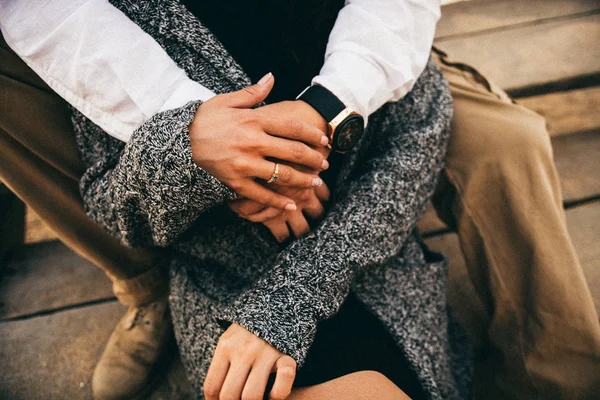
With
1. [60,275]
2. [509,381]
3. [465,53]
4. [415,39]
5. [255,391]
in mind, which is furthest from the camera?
[465,53]

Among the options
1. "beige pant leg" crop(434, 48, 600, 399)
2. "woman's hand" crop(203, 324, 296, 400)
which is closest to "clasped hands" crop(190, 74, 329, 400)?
→ "woman's hand" crop(203, 324, 296, 400)

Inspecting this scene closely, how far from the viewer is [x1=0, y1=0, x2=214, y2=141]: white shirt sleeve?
53 centimetres

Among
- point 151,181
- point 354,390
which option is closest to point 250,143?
point 151,181

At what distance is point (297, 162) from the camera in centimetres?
55

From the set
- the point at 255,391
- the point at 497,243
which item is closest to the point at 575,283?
the point at 497,243

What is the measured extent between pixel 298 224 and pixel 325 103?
7.4 inches

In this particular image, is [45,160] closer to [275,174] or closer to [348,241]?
[275,174]

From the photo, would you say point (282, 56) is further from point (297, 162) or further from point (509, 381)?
point (509, 381)

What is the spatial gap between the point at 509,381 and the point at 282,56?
2.37 feet

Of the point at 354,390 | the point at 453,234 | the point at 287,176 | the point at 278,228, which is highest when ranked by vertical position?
the point at 287,176

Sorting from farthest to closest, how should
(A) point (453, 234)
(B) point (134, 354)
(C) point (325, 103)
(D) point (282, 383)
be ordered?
(A) point (453, 234) < (B) point (134, 354) < (C) point (325, 103) < (D) point (282, 383)

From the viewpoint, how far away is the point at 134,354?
2.90ft

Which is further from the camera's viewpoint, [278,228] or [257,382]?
[278,228]

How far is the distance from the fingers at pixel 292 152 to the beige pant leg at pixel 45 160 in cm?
39
